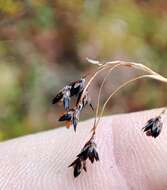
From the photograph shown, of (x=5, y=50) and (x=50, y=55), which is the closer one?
(x=5, y=50)

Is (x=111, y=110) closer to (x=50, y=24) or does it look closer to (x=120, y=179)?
(x=50, y=24)

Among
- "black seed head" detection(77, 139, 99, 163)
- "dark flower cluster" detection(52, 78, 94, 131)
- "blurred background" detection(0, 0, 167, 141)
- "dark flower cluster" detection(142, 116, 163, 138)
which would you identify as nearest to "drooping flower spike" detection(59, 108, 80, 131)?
"dark flower cluster" detection(52, 78, 94, 131)

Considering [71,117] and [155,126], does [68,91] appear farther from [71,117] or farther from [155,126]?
[155,126]

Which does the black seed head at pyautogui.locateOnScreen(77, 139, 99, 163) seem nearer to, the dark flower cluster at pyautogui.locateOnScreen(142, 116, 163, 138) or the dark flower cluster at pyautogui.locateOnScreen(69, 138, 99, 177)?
the dark flower cluster at pyautogui.locateOnScreen(69, 138, 99, 177)

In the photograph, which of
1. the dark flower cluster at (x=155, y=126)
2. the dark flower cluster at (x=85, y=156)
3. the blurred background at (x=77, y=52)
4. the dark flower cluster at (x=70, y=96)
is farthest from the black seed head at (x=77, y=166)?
the blurred background at (x=77, y=52)

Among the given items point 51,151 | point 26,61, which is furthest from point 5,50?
point 51,151
